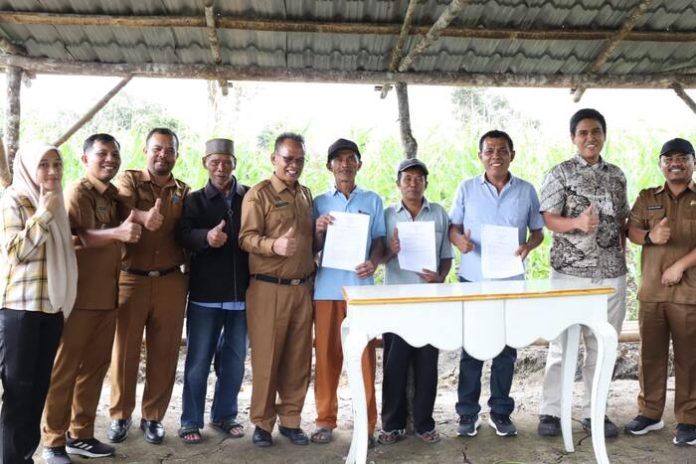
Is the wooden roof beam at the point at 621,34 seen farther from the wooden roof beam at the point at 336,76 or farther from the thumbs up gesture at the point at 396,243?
the thumbs up gesture at the point at 396,243

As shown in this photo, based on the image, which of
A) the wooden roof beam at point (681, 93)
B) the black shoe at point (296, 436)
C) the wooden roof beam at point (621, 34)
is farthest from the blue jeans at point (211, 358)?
the wooden roof beam at point (681, 93)

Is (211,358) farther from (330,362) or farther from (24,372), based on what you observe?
(24,372)

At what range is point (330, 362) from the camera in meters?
3.83

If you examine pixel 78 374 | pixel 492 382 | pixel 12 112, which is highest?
pixel 12 112

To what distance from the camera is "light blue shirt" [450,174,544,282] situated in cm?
395

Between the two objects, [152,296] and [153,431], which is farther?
[153,431]

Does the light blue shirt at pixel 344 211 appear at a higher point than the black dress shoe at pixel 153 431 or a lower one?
higher

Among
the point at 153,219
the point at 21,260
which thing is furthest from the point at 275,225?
the point at 21,260

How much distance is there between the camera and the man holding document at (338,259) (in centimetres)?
365

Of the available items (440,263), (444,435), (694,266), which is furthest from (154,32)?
(694,266)

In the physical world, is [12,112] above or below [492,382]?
above

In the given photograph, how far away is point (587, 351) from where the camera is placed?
3.94 meters

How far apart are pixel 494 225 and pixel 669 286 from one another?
116 cm

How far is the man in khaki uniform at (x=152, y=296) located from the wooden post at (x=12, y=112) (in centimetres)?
104
